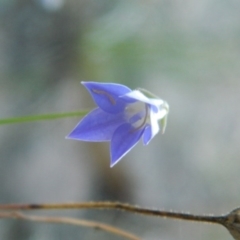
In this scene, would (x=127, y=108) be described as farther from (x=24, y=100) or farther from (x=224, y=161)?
(x=224, y=161)

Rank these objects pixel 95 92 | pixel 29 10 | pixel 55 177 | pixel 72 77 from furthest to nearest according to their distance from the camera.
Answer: pixel 55 177
pixel 72 77
pixel 29 10
pixel 95 92

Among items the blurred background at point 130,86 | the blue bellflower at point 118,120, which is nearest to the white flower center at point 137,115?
the blue bellflower at point 118,120

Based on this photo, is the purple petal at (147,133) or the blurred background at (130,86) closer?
the purple petal at (147,133)

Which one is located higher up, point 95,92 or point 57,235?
point 95,92

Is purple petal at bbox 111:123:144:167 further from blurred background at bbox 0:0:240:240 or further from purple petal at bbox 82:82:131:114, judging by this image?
blurred background at bbox 0:0:240:240

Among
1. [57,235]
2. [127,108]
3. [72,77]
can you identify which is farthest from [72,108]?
[127,108]

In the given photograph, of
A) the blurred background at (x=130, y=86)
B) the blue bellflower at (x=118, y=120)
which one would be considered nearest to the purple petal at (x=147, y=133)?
the blue bellflower at (x=118, y=120)

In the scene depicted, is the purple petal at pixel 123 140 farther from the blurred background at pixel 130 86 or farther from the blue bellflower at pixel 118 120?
the blurred background at pixel 130 86

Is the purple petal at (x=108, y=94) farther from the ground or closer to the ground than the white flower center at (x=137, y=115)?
farther from the ground
